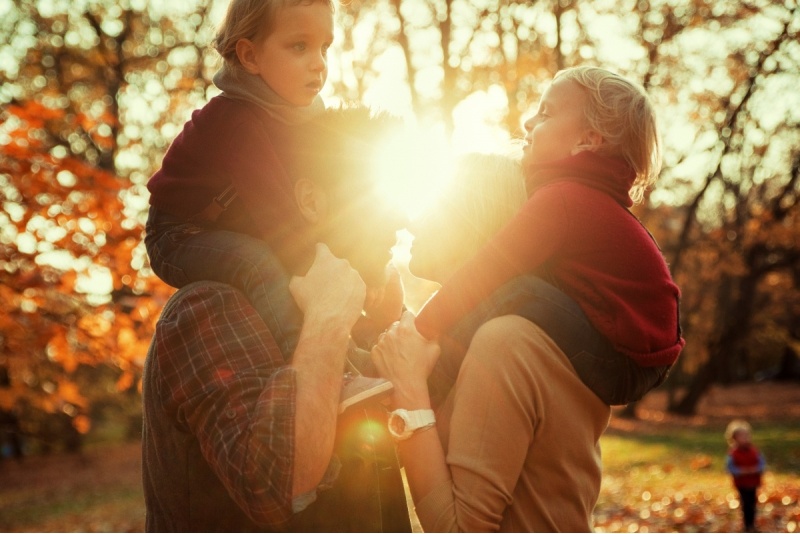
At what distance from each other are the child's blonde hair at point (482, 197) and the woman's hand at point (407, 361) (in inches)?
13.4

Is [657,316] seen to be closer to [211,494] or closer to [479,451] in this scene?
[479,451]

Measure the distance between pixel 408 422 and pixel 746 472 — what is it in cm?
885

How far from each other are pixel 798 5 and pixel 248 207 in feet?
47.1

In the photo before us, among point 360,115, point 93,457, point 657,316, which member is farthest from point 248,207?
point 93,457

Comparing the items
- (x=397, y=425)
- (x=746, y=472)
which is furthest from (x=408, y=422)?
(x=746, y=472)

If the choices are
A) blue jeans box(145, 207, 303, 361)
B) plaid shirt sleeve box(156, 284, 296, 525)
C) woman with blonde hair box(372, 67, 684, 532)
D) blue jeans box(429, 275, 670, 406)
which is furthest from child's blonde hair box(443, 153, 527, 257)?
plaid shirt sleeve box(156, 284, 296, 525)

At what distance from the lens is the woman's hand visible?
6.83 ft

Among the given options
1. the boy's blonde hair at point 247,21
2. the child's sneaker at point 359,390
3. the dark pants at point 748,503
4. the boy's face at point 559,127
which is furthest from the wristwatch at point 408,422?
the dark pants at point 748,503

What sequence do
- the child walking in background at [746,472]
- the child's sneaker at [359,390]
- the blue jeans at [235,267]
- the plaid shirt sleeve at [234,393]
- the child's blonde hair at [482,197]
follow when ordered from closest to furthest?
the plaid shirt sleeve at [234,393] → the child's sneaker at [359,390] → the blue jeans at [235,267] → the child's blonde hair at [482,197] → the child walking in background at [746,472]

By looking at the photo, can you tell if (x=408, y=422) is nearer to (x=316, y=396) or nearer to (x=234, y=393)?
(x=316, y=396)

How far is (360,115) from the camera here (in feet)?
7.28

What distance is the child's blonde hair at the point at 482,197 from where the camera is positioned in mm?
2357

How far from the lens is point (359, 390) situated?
1847mm

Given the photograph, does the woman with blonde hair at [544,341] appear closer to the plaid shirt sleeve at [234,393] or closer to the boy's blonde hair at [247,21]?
the plaid shirt sleeve at [234,393]
